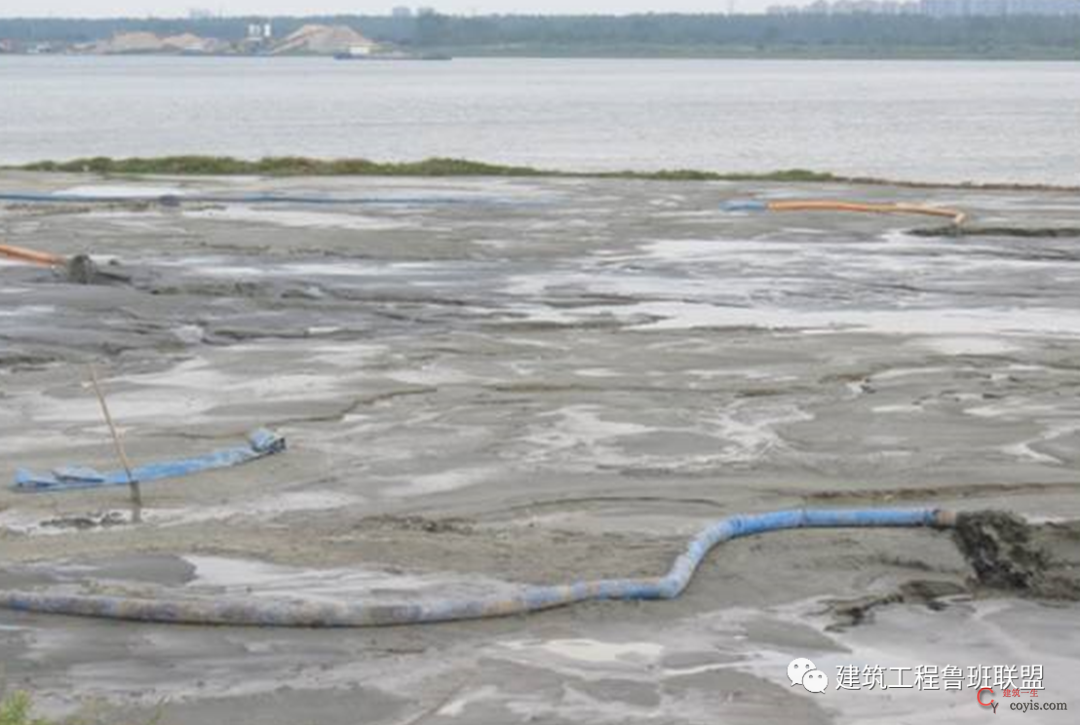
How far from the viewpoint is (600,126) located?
3964 inches

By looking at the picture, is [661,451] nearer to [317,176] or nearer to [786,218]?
[786,218]

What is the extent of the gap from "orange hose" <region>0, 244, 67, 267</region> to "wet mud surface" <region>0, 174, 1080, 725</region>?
0.86ft

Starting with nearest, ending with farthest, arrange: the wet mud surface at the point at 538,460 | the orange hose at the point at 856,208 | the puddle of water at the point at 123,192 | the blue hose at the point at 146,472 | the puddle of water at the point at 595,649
Answer: the wet mud surface at the point at 538,460
the puddle of water at the point at 595,649
the blue hose at the point at 146,472
the orange hose at the point at 856,208
the puddle of water at the point at 123,192

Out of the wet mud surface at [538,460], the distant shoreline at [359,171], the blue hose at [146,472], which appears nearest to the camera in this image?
the wet mud surface at [538,460]

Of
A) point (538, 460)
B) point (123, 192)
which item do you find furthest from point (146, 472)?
point (123, 192)

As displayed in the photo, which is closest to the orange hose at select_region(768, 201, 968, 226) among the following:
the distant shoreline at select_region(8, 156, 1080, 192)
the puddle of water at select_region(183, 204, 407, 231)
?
the puddle of water at select_region(183, 204, 407, 231)

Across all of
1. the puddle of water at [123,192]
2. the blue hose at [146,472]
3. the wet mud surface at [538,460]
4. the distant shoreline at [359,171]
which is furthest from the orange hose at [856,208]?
the blue hose at [146,472]

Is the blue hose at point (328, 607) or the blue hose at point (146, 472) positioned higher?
the blue hose at point (328, 607)

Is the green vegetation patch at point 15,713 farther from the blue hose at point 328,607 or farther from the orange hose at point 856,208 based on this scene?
the orange hose at point 856,208

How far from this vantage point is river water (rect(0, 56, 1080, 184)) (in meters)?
71.6

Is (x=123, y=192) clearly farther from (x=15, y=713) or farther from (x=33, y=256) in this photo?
(x=15, y=713)

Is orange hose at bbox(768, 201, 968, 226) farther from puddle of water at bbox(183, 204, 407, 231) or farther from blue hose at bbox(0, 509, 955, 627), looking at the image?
blue hose at bbox(0, 509, 955, 627)

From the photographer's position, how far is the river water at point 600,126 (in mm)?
71562

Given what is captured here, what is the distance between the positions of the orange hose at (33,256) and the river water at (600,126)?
37.5 m
